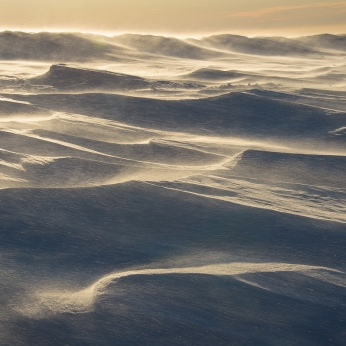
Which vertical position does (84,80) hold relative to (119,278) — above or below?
above

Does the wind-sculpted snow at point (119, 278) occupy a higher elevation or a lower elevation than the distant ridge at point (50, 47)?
lower

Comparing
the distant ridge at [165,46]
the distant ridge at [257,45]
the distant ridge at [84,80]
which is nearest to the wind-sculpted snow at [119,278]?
the distant ridge at [84,80]

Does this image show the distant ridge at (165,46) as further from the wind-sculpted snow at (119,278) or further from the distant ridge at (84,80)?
the wind-sculpted snow at (119,278)

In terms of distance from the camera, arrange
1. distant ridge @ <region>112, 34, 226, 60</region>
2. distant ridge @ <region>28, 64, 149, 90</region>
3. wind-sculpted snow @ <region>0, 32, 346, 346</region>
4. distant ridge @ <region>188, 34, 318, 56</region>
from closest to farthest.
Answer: wind-sculpted snow @ <region>0, 32, 346, 346</region> < distant ridge @ <region>28, 64, 149, 90</region> < distant ridge @ <region>112, 34, 226, 60</region> < distant ridge @ <region>188, 34, 318, 56</region>

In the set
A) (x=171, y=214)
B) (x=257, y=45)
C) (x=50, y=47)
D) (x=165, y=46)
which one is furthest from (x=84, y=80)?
(x=257, y=45)

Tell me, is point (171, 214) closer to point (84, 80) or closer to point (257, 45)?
point (84, 80)

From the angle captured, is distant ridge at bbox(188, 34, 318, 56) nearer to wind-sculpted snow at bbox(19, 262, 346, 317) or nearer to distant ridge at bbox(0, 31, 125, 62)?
distant ridge at bbox(0, 31, 125, 62)

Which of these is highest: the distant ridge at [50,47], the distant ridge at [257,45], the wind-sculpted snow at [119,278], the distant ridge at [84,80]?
the distant ridge at [257,45]

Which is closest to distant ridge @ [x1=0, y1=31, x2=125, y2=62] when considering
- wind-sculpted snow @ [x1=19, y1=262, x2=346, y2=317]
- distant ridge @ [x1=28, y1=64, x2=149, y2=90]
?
distant ridge @ [x1=28, y1=64, x2=149, y2=90]

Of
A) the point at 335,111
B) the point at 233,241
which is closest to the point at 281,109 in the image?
the point at 335,111
